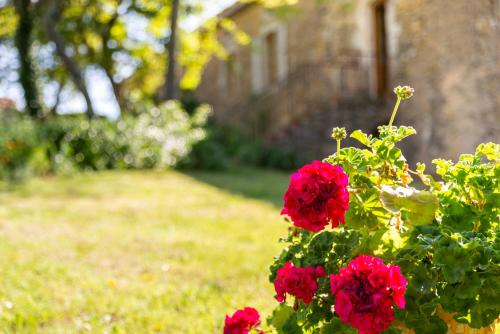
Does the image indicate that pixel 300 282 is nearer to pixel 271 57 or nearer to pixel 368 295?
pixel 368 295

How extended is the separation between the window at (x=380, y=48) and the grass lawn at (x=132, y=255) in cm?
496

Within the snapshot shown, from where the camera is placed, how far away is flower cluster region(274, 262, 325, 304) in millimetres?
1760

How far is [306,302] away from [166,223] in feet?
15.6

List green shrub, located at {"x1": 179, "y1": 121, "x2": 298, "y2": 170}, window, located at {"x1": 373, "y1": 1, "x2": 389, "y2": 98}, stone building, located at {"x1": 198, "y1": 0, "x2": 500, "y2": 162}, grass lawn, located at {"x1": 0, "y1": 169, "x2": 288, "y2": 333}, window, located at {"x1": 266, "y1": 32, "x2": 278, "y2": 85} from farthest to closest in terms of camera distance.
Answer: window, located at {"x1": 266, "y1": 32, "x2": 278, "y2": 85} → window, located at {"x1": 373, "y1": 1, "x2": 389, "y2": 98} → green shrub, located at {"x1": 179, "y1": 121, "x2": 298, "y2": 170} → stone building, located at {"x1": 198, "y1": 0, "x2": 500, "y2": 162} → grass lawn, located at {"x1": 0, "y1": 169, "x2": 288, "y2": 333}

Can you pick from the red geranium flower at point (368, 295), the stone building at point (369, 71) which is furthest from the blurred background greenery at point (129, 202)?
the red geranium flower at point (368, 295)

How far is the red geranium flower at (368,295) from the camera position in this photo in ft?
5.02

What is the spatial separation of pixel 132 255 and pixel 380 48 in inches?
372

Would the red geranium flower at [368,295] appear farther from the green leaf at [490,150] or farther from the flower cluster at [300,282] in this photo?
the green leaf at [490,150]

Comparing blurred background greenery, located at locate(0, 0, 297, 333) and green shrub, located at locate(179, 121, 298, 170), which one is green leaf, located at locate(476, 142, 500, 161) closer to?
blurred background greenery, located at locate(0, 0, 297, 333)

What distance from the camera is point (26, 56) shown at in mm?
13641

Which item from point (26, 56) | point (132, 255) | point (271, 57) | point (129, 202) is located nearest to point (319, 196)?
point (132, 255)

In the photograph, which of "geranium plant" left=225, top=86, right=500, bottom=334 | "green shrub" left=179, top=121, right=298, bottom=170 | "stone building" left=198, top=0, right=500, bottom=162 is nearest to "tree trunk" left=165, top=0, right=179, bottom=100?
"green shrub" left=179, top=121, right=298, bottom=170

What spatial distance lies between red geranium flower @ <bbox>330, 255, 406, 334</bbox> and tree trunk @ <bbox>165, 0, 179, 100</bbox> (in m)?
11.5

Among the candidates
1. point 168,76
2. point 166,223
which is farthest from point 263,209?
point 168,76
